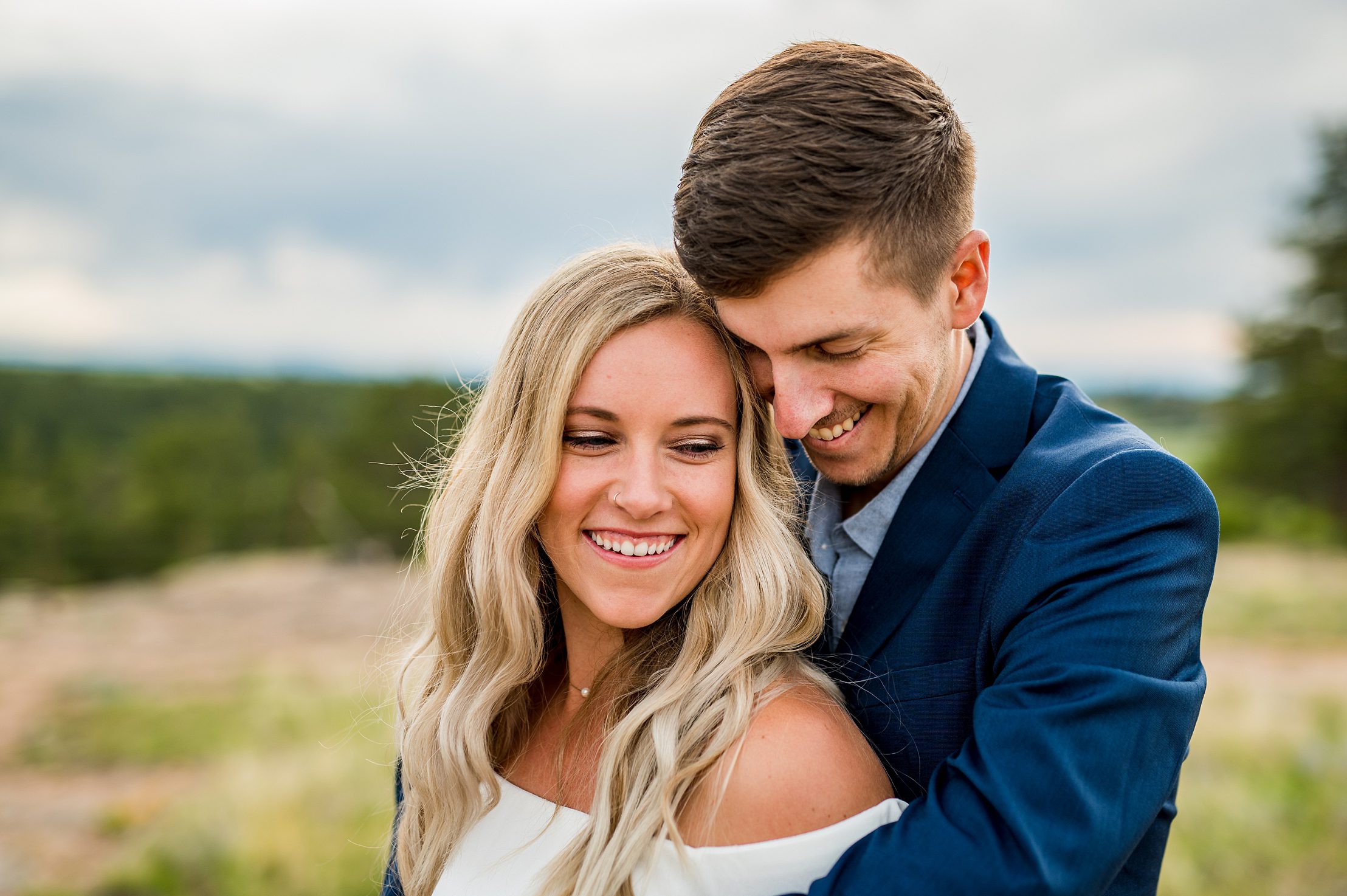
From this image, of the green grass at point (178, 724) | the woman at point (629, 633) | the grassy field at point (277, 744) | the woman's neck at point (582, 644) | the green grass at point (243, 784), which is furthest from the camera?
the green grass at point (178, 724)

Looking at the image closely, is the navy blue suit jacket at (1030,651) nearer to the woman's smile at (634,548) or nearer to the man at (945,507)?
the man at (945,507)

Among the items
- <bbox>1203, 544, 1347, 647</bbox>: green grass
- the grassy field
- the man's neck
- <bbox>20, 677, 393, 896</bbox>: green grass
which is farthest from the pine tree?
the man's neck

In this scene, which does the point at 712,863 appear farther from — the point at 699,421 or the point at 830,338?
the point at 830,338

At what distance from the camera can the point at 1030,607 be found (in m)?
2.09

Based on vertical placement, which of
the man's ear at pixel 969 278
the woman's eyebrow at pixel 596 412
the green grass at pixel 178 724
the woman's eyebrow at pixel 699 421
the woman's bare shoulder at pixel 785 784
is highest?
the man's ear at pixel 969 278

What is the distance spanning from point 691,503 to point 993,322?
3.52 feet

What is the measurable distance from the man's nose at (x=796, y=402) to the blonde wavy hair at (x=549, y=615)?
0.13m

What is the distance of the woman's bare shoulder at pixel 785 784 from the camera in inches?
84.4

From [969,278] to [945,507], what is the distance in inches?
23.3

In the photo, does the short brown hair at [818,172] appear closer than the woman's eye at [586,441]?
Yes

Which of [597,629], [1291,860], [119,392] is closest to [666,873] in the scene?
[597,629]

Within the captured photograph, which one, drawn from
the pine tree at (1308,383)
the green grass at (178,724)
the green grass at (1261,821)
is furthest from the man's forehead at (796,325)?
the pine tree at (1308,383)

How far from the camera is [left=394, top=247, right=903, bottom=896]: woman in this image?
220 centimetres

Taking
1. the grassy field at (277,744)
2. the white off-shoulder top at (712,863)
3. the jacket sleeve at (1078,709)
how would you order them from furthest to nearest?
the grassy field at (277,744) → the white off-shoulder top at (712,863) → the jacket sleeve at (1078,709)
